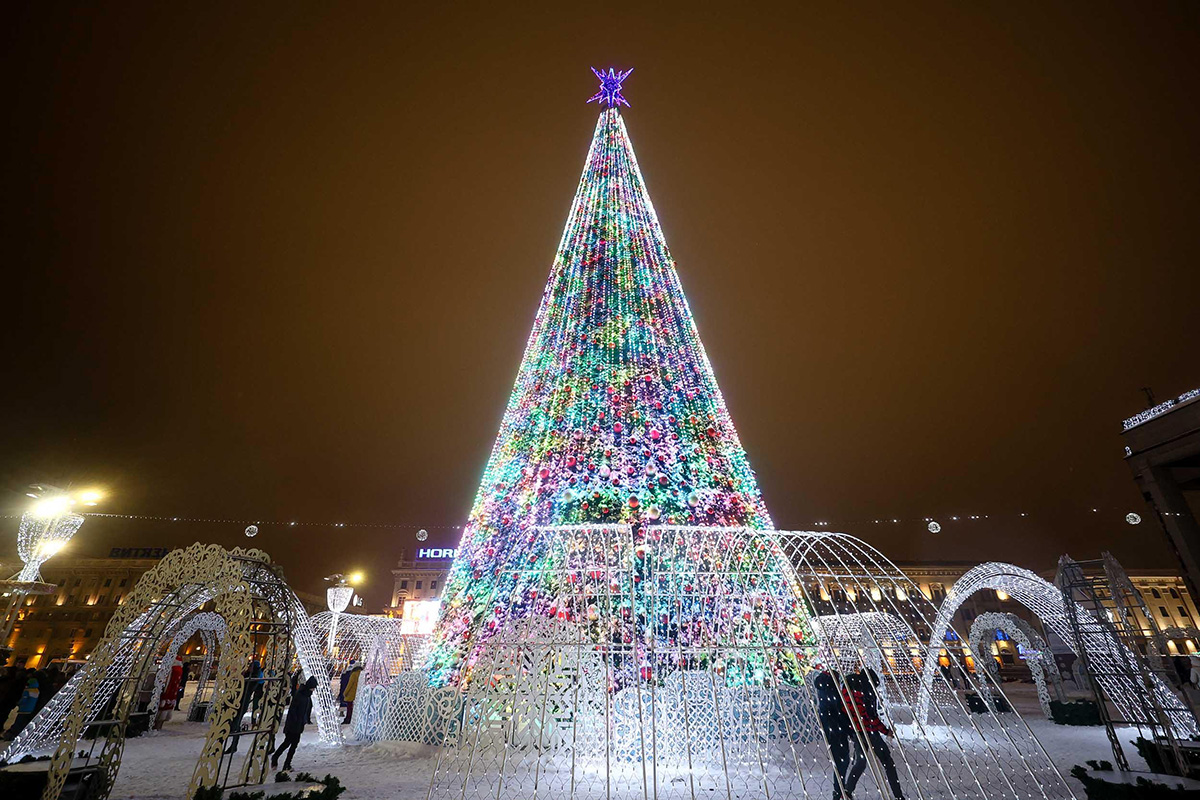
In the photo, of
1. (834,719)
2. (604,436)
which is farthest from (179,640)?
(834,719)

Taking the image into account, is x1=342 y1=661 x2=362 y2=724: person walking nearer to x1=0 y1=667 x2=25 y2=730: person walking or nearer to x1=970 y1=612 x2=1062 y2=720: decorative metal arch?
x1=0 y1=667 x2=25 y2=730: person walking

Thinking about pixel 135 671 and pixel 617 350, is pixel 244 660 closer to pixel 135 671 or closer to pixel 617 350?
pixel 135 671

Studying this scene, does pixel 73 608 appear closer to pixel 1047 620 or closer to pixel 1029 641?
pixel 1029 641

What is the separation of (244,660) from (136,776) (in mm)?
3876

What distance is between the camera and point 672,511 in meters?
9.54

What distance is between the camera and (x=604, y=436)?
32.8 ft

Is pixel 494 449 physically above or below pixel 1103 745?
above

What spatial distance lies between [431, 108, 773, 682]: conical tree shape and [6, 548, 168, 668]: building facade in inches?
2617

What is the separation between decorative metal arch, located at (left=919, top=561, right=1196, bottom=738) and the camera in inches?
393

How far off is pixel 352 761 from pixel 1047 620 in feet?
48.1

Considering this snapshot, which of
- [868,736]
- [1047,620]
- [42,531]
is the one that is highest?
[42,531]

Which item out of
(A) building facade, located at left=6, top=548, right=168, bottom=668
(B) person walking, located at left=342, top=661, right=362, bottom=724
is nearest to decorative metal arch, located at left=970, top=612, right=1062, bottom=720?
(B) person walking, located at left=342, top=661, right=362, bottom=724

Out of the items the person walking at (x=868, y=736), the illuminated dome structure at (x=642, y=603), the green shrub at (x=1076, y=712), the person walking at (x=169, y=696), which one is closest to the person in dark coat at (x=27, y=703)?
the person walking at (x=169, y=696)

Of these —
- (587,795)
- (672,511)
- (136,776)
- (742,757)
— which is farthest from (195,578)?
(742,757)
